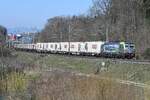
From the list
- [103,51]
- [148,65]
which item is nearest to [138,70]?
[148,65]

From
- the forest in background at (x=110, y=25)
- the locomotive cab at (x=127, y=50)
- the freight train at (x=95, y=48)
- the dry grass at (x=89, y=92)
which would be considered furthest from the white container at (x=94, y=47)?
the dry grass at (x=89, y=92)

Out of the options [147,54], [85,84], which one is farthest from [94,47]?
[85,84]

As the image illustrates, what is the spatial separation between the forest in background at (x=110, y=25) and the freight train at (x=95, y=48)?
200 centimetres

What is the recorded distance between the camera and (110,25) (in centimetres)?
10781

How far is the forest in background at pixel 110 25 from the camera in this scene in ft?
262

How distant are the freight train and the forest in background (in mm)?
1998

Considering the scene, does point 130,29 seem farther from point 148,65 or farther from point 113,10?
point 148,65

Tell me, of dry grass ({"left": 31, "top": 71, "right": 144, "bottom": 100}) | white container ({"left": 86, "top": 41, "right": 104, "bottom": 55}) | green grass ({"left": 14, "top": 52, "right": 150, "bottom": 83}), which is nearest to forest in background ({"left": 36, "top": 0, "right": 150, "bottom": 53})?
white container ({"left": 86, "top": 41, "right": 104, "bottom": 55})

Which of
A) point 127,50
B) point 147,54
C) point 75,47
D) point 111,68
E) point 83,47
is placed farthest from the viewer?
point 75,47

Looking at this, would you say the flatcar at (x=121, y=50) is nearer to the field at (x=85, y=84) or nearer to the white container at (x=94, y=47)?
the white container at (x=94, y=47)

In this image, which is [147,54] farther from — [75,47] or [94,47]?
[75,47]

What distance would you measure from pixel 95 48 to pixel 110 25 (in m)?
24.6

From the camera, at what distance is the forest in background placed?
3138 inches

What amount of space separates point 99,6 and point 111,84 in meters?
87.6
